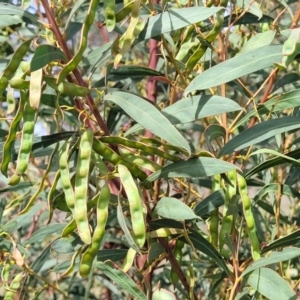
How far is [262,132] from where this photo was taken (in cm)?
88

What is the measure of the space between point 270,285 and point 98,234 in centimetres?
27

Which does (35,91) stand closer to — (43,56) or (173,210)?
(43,56)

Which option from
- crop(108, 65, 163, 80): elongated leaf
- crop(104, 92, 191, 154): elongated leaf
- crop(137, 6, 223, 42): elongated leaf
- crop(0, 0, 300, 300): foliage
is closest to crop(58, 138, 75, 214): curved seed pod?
crop(0, 0, 300, 300): foliage

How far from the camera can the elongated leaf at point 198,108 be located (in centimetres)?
82

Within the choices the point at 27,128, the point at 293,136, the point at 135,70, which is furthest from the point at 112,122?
the point at 293,136

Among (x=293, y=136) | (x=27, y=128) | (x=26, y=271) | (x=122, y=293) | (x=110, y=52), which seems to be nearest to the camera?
(x=27, y=128)

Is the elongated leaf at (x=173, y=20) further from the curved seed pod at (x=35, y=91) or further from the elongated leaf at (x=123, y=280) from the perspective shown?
the elongated leaf at (x=123, y=280)

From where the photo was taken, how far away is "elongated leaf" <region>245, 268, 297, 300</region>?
0.85m

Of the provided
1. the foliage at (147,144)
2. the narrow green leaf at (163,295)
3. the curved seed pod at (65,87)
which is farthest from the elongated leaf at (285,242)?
the curved seed pod at (65,87)

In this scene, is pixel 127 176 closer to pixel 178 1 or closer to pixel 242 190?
pixel 242 190

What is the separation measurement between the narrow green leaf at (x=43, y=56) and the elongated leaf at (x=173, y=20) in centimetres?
14

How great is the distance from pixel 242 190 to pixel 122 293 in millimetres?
885

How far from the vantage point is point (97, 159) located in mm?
848

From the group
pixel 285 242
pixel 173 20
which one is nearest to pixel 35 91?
pixel 173 20
